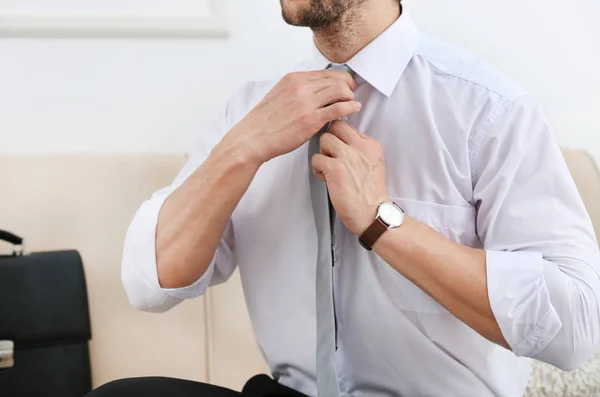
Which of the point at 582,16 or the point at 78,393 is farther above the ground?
the point at 582,16

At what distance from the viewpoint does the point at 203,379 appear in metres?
1.54

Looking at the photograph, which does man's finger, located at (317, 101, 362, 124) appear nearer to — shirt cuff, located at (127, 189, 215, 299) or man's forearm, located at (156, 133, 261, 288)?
man's forearm, located at (156, 133, 261, 288)

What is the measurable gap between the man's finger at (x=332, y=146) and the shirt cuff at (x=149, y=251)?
278 millimetres

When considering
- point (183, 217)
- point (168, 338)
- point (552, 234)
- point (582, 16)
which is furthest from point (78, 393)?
point (582, 16)

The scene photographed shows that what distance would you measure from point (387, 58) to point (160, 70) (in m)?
0.73

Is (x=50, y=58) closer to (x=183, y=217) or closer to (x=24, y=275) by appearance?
(x=24, y=275)

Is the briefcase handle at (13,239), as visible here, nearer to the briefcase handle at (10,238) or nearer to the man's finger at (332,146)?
the briefcase handle at (10,238)

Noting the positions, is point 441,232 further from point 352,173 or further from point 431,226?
point 352,173

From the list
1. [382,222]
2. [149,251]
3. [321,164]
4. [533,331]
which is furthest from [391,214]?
[149,251]

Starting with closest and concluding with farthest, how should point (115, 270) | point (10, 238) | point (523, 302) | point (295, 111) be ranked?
point (523, 302) < point (295, 111) < point (10, 238) < point (115, 270)

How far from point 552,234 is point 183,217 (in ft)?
1.71

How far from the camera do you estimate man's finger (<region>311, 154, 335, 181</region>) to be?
99 cm

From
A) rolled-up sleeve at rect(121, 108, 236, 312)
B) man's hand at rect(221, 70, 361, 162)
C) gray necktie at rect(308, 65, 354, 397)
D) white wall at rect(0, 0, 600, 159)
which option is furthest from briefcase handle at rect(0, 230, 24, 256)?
gray necktie at rect(308, 65, 354, 397)

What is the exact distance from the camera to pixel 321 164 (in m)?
1.00
